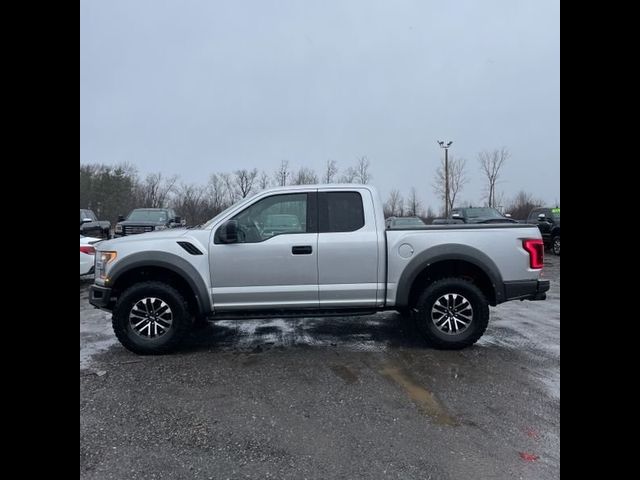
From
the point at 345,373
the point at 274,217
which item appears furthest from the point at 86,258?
the point at 345,373

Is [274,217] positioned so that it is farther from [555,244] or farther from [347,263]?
[555,244]

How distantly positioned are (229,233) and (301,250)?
85 cm

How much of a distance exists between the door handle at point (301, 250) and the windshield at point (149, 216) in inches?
514

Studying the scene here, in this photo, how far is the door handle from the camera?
488 centimetres

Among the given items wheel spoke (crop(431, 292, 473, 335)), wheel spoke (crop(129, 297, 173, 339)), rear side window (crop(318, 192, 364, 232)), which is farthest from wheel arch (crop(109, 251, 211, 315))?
wheel spoke (crop(431, 292, 473, 335))

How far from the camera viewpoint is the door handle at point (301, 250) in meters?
4.88

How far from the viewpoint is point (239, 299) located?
489 centimetres

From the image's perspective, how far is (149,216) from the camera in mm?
16656

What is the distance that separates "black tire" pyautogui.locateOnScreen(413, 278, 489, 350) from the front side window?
169 centimetres

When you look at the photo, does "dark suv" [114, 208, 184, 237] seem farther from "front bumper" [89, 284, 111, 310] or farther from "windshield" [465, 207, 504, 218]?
"windshield" [465, 207, 504, 218]

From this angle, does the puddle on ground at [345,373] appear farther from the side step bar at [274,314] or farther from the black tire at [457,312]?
the black tire at [457,312]
